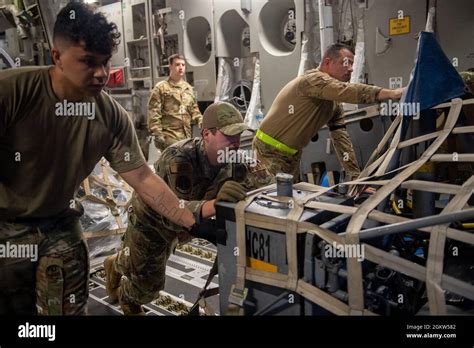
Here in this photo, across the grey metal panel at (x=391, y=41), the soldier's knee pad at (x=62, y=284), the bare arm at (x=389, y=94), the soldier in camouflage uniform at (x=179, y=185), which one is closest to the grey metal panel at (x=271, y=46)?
the grey metal panel at (x=391, y=41)

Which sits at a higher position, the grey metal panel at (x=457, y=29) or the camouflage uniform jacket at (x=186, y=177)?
the grey metal panel at (x=457, y=29)

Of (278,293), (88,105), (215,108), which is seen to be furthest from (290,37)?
(278,293)

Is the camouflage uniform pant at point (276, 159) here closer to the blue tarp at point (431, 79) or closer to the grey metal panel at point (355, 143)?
the grey metal panel at point (355, 143)

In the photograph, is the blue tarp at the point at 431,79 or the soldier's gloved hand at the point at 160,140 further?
the soldier's gloved hand at the point at 160,140

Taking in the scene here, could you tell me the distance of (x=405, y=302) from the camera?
57.4 inches

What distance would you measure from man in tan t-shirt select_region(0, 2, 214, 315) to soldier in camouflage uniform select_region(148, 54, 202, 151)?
3.10 meters

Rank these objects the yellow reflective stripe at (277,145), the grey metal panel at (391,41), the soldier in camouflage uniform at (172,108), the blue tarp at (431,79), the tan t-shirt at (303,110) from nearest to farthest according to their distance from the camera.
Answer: the blue tarp at (431,79) → the tan t-shirt at (303,110) → the yellow reflective stripe at (277,145) → the grey metal panel at (391,41) → the soldier in camouflage uniform at (172,108)

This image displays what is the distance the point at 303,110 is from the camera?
2.99 m

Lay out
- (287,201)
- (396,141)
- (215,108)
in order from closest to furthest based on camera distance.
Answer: (287,201) < (396,141) < (215,108)

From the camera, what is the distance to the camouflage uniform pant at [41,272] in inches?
61.6

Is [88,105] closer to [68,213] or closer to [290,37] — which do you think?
[68,213]

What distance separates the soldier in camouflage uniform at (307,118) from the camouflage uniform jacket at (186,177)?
0.85 meters

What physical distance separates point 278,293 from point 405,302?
45cm

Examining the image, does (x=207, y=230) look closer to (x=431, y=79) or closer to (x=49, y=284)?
(x=49, y=284)
